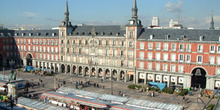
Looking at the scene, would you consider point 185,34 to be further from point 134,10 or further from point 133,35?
point 134,10

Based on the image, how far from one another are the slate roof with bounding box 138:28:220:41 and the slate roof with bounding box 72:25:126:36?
8.69 m

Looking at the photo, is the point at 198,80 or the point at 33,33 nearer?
the point at 198,80

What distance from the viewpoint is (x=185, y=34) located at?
233ft

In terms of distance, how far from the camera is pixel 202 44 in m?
67.1

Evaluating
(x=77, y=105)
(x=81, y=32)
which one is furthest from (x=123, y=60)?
(x=77, y=105)

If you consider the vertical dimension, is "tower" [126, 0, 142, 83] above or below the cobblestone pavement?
above

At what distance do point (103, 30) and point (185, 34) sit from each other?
30705 mm

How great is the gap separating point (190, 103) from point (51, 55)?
2529 inches

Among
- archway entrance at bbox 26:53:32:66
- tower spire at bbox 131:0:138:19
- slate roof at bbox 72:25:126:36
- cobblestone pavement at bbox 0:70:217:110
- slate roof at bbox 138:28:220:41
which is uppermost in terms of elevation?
tower spire at bbox 131:0:138:19

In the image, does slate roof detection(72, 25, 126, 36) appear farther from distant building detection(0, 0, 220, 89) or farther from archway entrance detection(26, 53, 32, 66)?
archway entrance detection(26, 53, 32, 66)

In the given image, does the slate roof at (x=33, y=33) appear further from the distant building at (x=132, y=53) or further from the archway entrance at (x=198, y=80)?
the archway entrance at (x=198, y=80)

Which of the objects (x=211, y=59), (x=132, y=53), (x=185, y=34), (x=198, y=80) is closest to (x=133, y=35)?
(x=132, y=53)

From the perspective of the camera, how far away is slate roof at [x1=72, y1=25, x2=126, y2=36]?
273 ft

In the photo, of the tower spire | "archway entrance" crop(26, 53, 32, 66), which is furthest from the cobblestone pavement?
the tower spire
